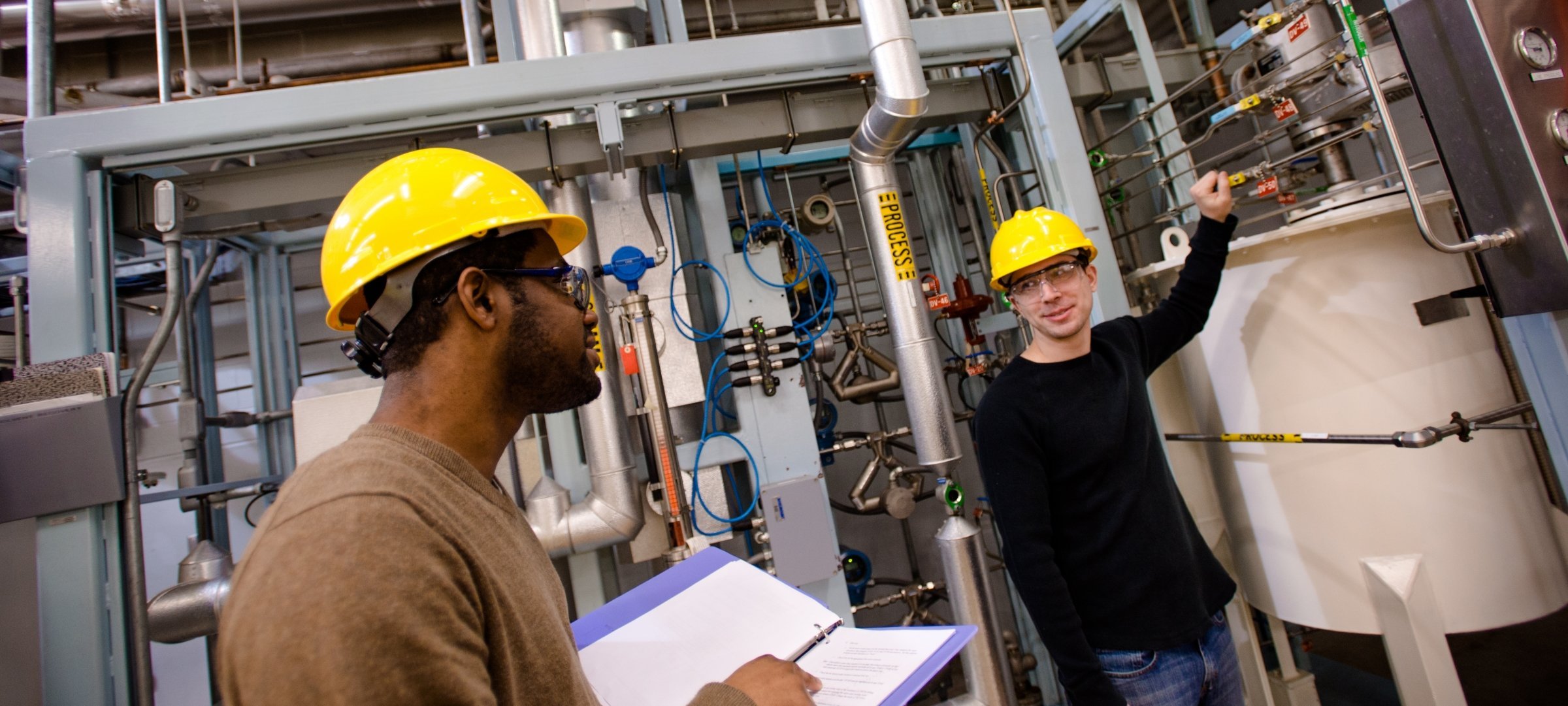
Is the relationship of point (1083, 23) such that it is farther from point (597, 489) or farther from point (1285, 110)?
point (597, 489)

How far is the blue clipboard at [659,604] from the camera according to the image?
0.77 metres

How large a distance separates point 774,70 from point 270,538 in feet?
4.81

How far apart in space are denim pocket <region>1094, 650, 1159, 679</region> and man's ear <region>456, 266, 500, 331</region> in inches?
45.6

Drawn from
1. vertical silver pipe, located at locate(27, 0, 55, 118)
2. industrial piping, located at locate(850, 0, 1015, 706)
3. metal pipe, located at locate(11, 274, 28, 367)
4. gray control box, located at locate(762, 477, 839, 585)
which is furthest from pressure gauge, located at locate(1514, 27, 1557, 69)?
metal pipe, located at locate(11, 274, 28, 367)

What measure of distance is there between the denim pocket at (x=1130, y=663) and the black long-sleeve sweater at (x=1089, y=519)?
19 mm

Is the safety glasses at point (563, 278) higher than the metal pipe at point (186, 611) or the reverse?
higher

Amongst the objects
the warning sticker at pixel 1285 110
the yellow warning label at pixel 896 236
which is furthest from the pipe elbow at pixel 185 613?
the warning sticker at pixel 1285 110

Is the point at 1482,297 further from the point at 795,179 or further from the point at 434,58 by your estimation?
the point at 434,58

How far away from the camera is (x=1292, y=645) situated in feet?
7.00

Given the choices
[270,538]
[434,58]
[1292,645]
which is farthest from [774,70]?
[1292,645]

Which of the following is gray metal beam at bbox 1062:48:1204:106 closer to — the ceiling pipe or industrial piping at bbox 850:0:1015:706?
industrial piping at bbox 850:0:1015:706

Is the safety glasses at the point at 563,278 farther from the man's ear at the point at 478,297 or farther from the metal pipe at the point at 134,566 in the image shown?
the metal pipe at the point at 134,566

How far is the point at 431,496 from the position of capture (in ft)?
1.74

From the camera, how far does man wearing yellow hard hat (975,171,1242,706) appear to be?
1122mm
